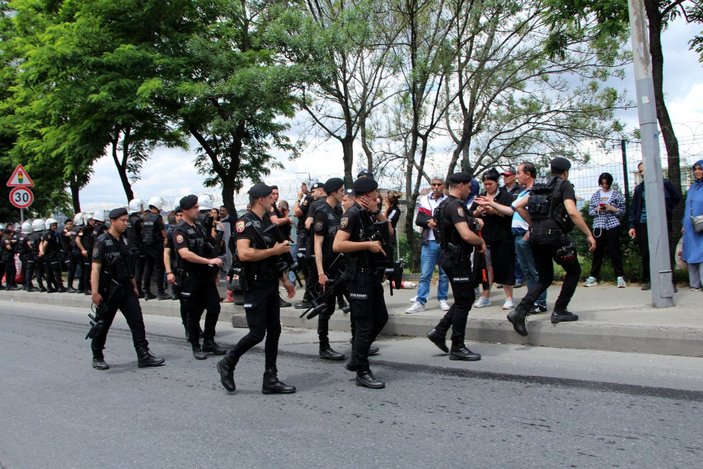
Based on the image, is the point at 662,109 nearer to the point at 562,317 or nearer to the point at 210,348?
the point at 562,317

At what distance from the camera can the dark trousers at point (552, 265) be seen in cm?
648

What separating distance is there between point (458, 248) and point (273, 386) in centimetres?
229

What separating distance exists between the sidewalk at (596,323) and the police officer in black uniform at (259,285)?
274cm

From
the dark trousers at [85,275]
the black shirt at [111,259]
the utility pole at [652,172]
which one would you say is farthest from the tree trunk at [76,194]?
the utility pole at [652,172]

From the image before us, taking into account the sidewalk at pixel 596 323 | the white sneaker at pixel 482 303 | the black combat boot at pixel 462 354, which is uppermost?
the white sneaker at pixel 482 303

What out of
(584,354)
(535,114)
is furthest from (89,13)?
(584,354)

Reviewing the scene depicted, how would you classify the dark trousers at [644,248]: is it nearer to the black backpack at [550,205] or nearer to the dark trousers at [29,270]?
the black backpack at [550,205]

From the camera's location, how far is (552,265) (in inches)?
261

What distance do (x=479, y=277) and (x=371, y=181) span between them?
6.54 feet

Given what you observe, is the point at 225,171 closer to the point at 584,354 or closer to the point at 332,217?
the point at 332,217

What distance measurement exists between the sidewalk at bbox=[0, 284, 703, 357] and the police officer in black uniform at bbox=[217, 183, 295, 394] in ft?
9.00

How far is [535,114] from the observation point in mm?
16094

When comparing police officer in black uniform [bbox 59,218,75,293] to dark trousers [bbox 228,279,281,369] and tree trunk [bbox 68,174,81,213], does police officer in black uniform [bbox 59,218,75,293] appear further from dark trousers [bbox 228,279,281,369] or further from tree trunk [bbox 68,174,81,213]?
dark trousers [bbox 228,279,281,369]

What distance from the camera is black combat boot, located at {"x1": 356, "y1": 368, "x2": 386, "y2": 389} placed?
5.38 metres
